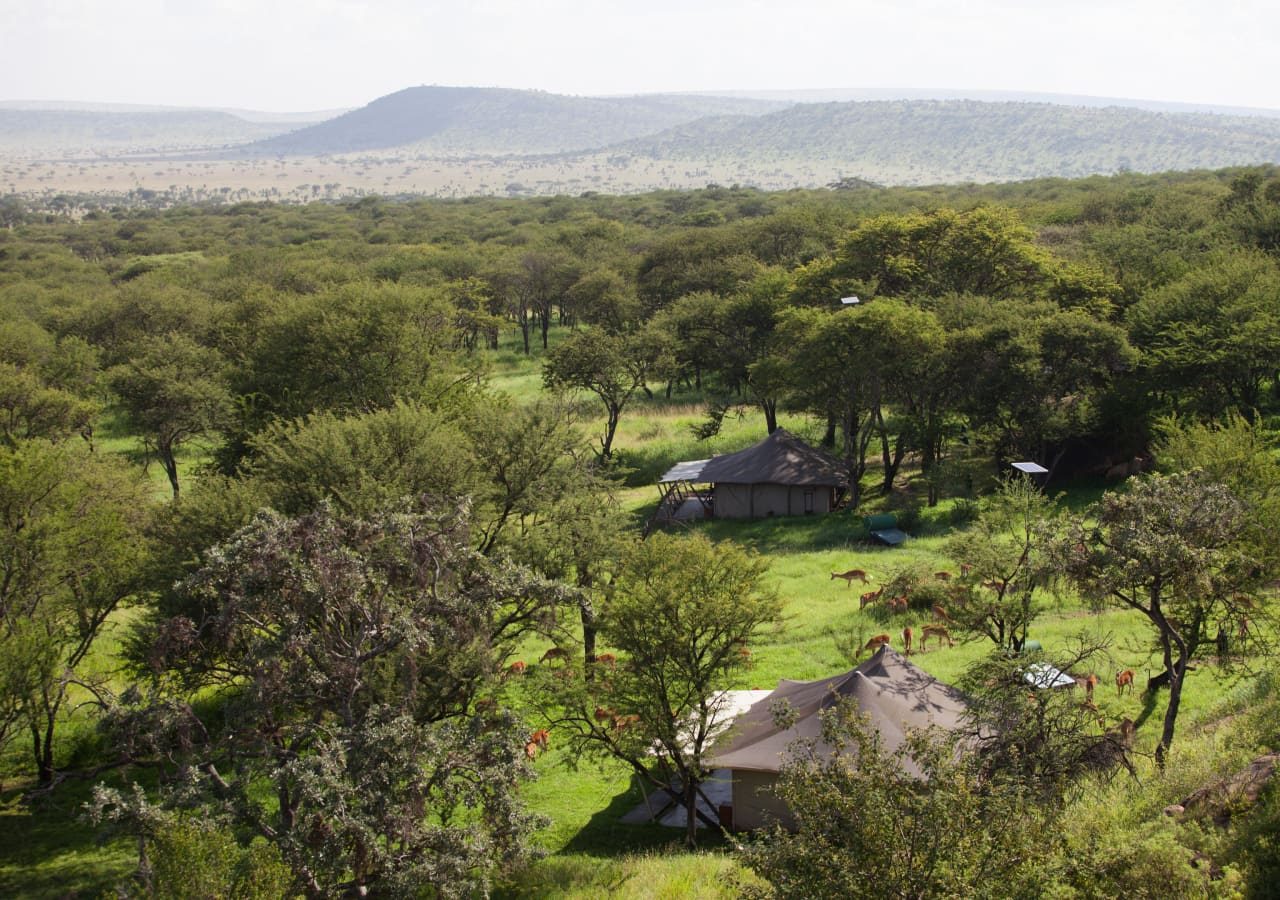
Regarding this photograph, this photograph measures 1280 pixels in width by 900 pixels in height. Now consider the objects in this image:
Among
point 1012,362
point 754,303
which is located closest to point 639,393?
point 754,303

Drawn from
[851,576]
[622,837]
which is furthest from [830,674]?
[622,837]

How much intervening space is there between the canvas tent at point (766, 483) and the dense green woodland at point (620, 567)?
4.34 feet

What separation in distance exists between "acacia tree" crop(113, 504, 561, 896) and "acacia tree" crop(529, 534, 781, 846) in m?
1.68

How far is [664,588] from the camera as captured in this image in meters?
16.0

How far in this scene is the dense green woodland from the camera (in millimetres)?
11344

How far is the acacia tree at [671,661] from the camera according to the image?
15914 millimetres

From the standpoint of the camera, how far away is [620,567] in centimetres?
1892

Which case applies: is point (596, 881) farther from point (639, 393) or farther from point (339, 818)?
point (639, 393)

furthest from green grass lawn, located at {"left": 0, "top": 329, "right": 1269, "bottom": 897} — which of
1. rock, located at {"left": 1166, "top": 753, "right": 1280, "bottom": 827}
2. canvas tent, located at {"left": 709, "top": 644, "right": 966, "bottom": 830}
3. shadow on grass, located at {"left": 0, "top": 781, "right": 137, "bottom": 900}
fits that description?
canvas tent, located at {"left": 709, "top": 644, "right": 966, "bottom": 830}

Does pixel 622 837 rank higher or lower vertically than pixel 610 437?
lower

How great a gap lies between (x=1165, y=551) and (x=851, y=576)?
1440cm

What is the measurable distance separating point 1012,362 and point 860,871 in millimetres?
29509

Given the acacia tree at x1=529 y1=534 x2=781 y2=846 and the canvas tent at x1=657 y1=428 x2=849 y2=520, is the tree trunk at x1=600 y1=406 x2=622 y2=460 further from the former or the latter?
the acacia tree at x1=529 y1=534 x2=781 y2=846

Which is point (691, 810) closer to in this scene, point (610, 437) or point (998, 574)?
point (998, 574)
